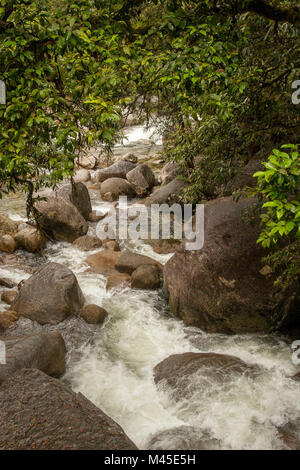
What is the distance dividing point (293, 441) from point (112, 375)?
280cm

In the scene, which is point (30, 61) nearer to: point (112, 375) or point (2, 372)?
point (2, 372)

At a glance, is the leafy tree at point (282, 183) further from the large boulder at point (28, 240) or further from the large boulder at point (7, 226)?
the large boulder at point (7, 226)

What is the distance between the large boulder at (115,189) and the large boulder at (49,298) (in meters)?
7.03

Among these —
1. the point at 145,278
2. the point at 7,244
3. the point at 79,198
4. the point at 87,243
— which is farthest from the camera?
the point at 79,198

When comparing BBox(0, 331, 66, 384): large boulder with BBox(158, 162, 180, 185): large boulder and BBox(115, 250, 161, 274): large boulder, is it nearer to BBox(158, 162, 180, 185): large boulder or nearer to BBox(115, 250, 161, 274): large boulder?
BBox(115, 250, 161, 274): large boulder

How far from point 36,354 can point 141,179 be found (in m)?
9.84

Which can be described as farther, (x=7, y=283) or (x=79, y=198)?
(x=79, y=198)

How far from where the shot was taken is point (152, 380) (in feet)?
17.3

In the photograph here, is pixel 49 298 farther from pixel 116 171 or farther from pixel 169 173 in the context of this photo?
pixel 116 171

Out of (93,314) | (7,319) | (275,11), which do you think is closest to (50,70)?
(275,11)

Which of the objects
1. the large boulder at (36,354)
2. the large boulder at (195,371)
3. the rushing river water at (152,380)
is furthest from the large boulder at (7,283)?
the large boulder at (195,371)

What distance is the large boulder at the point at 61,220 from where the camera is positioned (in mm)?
9773
